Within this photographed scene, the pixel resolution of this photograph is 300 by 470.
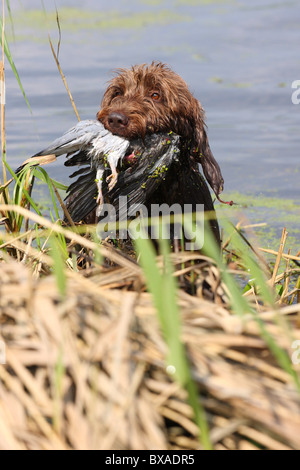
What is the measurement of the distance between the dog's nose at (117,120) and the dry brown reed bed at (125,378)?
2188mm

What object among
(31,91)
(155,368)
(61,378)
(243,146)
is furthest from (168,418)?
(31,91)

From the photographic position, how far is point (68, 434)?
4.97 ft

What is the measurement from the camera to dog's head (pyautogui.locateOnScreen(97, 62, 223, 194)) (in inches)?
161

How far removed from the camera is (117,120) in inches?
149

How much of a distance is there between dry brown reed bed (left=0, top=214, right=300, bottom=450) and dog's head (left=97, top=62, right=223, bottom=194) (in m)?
2.48

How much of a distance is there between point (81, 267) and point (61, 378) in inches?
84.7
